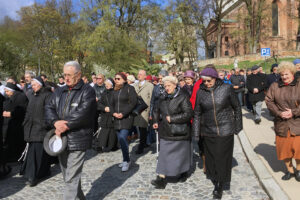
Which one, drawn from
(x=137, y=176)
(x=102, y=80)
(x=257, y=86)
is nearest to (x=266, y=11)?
(x=257, y=86)

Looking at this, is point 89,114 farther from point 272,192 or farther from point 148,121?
point 148,121

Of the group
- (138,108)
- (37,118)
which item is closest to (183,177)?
(138,108)

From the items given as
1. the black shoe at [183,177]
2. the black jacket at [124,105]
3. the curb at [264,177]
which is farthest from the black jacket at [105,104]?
the curb at [264,177]

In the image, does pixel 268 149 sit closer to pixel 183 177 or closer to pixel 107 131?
pixel 183 177

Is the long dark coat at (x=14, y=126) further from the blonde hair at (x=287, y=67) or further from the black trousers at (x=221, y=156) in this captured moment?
the blonde hair at (x=287, y=67)

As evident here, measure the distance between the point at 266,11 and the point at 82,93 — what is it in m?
45.3

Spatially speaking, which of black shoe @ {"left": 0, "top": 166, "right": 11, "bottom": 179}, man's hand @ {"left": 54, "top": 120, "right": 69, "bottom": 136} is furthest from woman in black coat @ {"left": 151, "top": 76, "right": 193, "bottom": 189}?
black shoe @ {"left": 0, "top": 166, "right": 11, "bottom": 179}

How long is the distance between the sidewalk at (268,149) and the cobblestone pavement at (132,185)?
369 millimetres

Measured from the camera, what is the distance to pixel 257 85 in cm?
966

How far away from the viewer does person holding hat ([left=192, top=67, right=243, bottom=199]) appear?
14.0ft

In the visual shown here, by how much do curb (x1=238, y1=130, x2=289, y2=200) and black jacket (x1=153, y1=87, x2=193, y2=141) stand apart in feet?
4.79

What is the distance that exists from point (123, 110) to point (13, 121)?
2758 millimetres

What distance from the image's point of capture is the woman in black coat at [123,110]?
5527 mm

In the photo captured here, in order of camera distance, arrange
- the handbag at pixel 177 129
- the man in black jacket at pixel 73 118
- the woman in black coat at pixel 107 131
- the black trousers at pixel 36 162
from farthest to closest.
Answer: the woman in black coat at pixel 107 131 < the black trousers at pixel 36 162 < the handbag at pixel 177 129 < the man in black jacket at pixel 73 118
